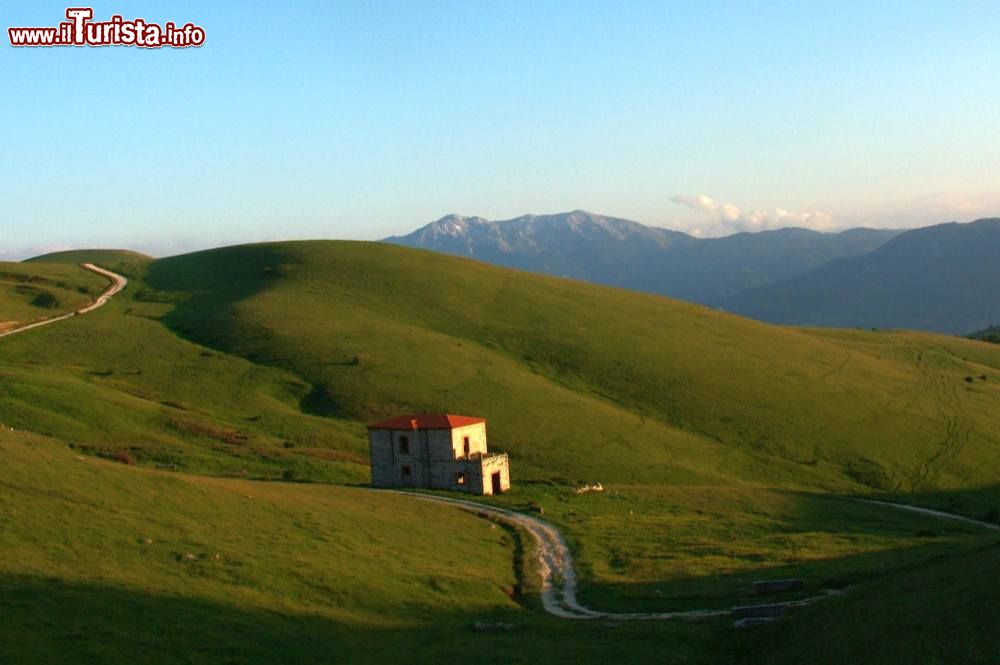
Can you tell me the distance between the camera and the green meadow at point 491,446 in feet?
101

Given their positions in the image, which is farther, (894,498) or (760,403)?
(760,403)

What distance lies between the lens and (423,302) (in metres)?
130

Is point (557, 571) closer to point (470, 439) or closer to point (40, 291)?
point (470, 439)

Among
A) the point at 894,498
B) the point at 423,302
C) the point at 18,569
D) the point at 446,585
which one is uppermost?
the point at 423,302

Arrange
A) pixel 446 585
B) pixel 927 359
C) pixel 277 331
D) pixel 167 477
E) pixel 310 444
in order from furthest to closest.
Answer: pixel 927 359, pixel 277 331, pixel 310 444, pixel 167 477, pixel 446 585

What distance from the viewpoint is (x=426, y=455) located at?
7019cm

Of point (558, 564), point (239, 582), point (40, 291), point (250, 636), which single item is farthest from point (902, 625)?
point (40, 291)

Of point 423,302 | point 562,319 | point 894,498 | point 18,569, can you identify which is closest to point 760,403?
point 894,498

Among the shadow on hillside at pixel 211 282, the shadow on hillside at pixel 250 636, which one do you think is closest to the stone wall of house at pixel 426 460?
the shadow on hillside at pixel 250 636

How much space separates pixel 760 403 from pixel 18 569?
269 feet

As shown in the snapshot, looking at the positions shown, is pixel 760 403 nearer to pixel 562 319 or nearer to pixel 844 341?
pixel 562 319

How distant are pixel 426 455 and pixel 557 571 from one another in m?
25.8

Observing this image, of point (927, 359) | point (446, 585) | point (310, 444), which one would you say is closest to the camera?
point (446, 585)

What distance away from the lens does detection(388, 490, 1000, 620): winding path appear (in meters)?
36.0
